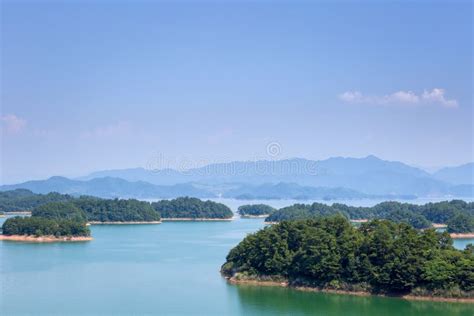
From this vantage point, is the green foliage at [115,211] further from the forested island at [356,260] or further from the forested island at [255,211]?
the forested island at [356,260]

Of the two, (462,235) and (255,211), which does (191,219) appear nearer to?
(255,211)

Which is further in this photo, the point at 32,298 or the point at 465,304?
the point at 32,298

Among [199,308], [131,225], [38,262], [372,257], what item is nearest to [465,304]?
[372,257]

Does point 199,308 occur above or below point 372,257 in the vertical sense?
below

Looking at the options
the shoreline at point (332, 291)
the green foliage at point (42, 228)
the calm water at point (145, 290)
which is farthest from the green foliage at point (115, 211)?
the shoreline at point (332, 291)

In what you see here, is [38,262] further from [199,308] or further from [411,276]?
[411,276]

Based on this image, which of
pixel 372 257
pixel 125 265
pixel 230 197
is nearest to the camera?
pixel 372 257
